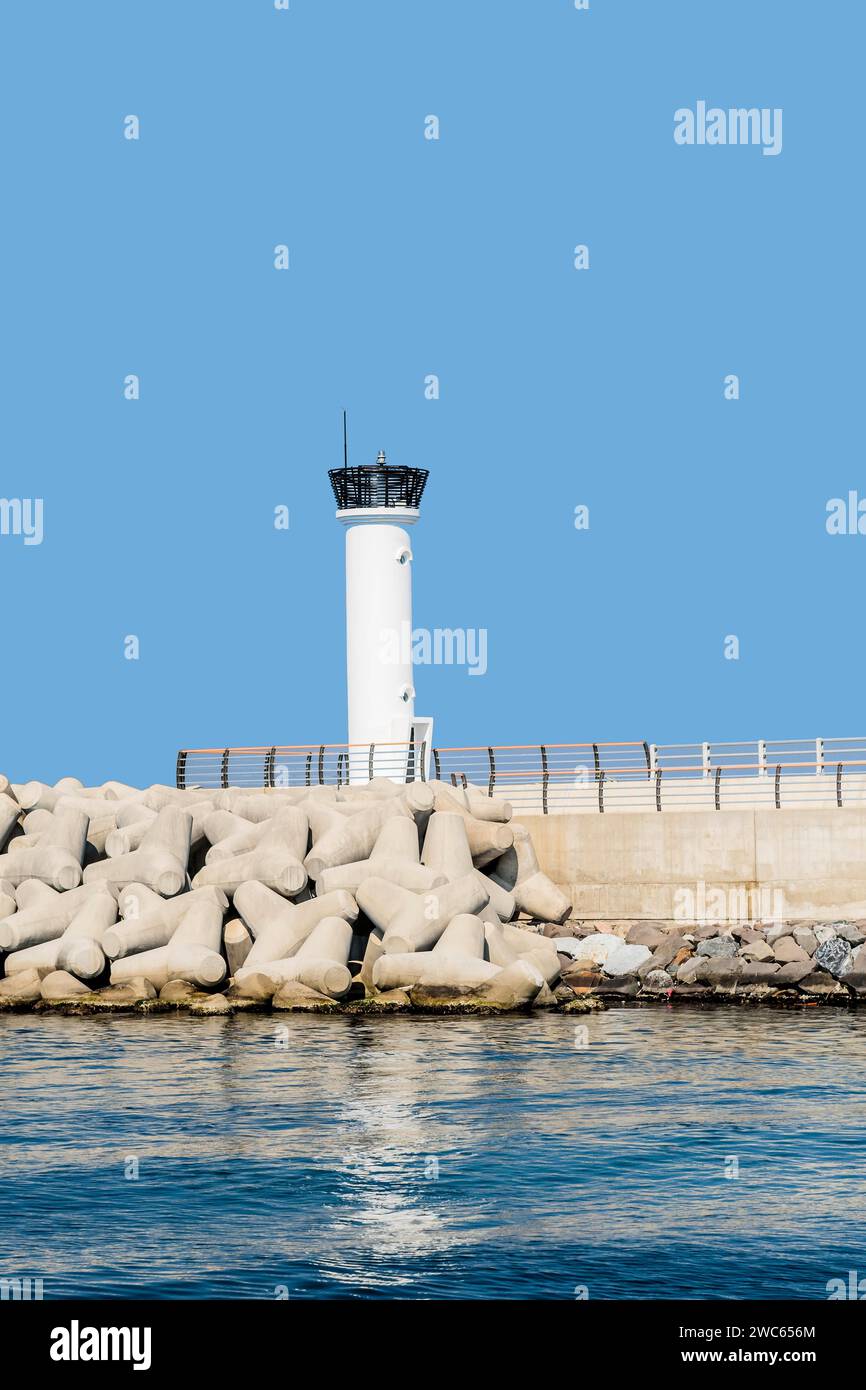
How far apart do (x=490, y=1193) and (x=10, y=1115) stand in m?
5.49

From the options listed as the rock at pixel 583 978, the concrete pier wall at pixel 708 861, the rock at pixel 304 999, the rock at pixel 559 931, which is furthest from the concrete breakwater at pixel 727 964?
the rock at pixel 304 999

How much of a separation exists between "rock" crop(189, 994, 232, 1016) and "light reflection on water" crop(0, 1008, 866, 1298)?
0.88 m

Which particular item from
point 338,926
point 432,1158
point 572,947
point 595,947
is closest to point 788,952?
point 595,947

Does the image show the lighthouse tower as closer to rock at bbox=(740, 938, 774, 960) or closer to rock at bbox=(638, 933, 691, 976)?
rock at bbox=(638, 933, 691, 976)

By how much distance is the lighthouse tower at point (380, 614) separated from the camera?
3403 cm

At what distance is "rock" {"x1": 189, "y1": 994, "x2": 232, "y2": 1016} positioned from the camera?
924 inches

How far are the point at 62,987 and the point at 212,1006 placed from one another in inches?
92.0

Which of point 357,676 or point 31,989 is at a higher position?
point 357,676

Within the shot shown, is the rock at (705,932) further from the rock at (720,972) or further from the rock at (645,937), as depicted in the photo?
the rock at (720,972)

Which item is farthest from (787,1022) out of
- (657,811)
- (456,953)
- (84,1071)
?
(84,1071)

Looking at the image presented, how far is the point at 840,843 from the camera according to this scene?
28.1 metres

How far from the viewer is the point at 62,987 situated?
24422mm

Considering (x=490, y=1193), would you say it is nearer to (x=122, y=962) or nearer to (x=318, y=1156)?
(x=318, y=1156)
